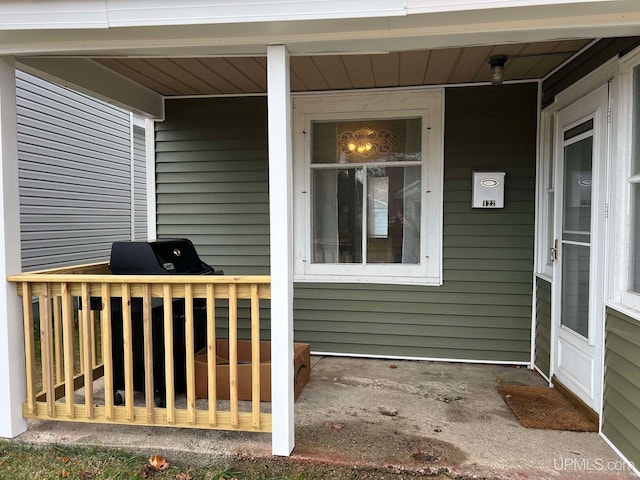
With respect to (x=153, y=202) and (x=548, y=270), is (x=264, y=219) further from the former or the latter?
(x=548, y=270)

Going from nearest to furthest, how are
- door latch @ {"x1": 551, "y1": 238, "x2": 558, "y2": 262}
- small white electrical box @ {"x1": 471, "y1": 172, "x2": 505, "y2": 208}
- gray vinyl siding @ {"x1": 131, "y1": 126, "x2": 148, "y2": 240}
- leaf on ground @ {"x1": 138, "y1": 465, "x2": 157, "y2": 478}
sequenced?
leaf on ground @ {"x1": 138, "y1": 465, "x2": 157, "y2": 478} < door latch @ {"x1": 551, "y1": 238, "x2": 558, "y2": 262} < small white electrical box @ {"x1": 471, "y1": 172, "x2": 505, "y2": 208} < gray vinyl siding @ {"x1": 131, "y1": 126, "x2": 148, "y2": 240}

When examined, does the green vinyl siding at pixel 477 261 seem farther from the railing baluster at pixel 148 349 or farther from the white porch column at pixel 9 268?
the white porch column at pixel 9 268

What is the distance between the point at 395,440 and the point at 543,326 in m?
1.71

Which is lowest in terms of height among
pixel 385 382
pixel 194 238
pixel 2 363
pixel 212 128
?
pixel 385 382

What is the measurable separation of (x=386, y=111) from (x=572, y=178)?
1544 mm

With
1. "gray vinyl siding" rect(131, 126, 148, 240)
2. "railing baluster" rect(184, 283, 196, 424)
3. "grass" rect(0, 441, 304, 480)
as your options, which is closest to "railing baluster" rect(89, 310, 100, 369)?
"grass" rect(0, 441, 304, 480)

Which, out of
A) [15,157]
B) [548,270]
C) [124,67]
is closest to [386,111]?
[548,270]

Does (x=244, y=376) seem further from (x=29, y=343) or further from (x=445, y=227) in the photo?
(x=445, y=227)

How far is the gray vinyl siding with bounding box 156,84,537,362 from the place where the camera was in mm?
3592

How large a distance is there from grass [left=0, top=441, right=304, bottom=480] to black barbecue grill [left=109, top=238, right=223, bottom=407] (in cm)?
54

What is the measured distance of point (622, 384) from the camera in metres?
2.26

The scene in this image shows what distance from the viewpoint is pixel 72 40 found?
230 cm

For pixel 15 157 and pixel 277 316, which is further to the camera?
pixel 15 157

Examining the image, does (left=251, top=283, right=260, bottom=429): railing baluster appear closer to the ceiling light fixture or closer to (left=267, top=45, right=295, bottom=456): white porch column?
(left=267, top=45, right=295, bottom=456): white porch column
